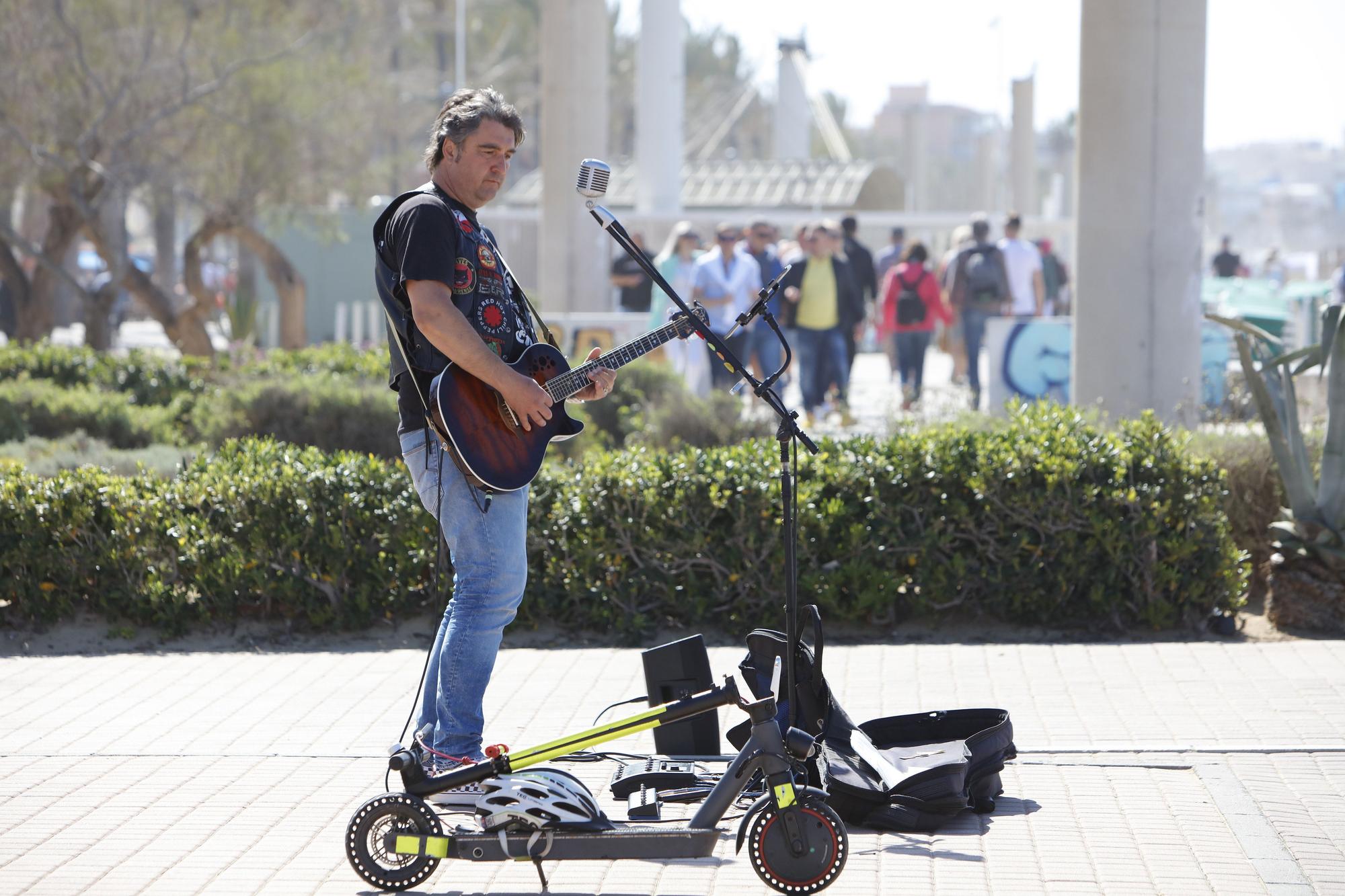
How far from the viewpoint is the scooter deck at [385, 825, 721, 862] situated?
12.8 feet

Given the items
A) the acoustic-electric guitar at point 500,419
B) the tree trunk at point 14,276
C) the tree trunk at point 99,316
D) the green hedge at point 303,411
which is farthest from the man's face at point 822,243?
the tree trunk at point 14,276

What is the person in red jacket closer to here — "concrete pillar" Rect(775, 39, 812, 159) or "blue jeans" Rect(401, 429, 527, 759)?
"blue jeans" Rect(401, 429, 527, 759)

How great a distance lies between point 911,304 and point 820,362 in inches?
76.0

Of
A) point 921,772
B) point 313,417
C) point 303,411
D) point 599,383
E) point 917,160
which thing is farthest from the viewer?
point 917,160

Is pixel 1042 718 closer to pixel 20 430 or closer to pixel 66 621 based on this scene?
pixel 66 621

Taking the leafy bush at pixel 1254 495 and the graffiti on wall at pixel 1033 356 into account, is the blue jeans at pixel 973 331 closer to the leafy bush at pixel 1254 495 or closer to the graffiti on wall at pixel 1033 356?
the graffiti on wall at pixel 1033 356

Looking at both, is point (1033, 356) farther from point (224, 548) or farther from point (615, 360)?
point (615, 360)

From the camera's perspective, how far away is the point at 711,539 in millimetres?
6945

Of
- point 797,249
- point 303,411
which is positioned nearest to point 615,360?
point 303,411

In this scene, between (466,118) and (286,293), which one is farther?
(286,293)

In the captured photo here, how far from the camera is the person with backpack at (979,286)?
1606 cm

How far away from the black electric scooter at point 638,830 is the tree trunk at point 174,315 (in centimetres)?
1453

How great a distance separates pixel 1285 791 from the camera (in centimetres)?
478

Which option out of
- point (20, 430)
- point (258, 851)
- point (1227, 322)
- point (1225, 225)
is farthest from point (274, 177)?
point (1225, 225)
